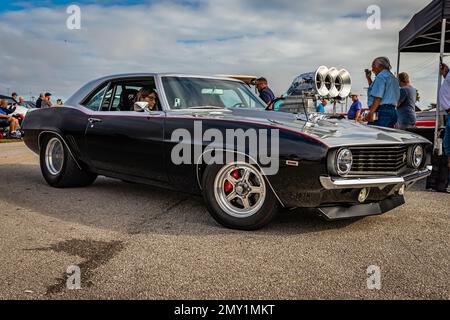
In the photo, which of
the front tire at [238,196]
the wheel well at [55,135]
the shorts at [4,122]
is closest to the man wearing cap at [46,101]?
the shorts at [4,122]

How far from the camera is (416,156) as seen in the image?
12.7 ft

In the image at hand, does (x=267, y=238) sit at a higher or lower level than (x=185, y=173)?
lower

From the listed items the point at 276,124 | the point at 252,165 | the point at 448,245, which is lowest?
the point at 448,245

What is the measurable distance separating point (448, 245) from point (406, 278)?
2.84 ft

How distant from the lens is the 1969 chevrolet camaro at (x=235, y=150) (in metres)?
3.19

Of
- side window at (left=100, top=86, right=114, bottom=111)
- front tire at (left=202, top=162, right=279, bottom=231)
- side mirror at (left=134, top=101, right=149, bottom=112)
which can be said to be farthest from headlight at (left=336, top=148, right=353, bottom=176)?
side window at (left=100, top=86, right=114, bottom=111)

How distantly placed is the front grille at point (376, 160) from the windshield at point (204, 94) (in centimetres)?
155

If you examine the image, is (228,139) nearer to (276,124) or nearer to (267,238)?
(276,124)

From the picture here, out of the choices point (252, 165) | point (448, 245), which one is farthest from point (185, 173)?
point (448, 245)

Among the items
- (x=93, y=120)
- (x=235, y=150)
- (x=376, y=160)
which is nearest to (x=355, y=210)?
(x=376, y=160)

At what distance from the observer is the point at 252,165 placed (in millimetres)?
3342

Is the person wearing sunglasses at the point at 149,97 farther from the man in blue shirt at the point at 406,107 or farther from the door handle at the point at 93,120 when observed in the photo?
the man in blue shirt at the point at 406,107
